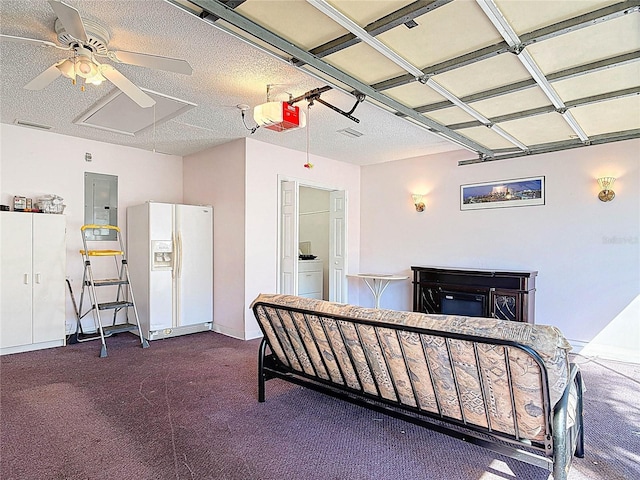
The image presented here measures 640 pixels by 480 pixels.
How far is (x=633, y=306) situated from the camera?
425 cm

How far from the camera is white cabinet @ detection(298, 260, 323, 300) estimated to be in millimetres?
6750

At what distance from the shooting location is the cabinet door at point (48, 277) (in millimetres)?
4480

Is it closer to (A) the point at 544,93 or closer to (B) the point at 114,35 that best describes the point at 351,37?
(B) the point at 114,35

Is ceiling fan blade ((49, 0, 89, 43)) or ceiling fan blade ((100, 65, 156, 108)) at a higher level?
ceiling fan blade ((49, 0, 89, 43))

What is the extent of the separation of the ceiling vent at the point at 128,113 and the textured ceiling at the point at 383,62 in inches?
4.1

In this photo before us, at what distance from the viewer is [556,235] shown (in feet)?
15.6

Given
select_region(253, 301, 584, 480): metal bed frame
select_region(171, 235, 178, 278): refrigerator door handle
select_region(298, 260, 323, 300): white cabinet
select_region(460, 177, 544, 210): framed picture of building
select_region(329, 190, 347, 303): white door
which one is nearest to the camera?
select_region(253, 301, 584, 480): metal bed frame

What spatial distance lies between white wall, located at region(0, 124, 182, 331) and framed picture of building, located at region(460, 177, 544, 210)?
4486 mm

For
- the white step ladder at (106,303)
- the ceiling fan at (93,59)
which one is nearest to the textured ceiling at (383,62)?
the ceiling fan at (93,59)

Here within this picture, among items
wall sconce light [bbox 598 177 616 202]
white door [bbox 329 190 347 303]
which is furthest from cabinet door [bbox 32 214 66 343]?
wall sconce light [bbox 598 177 616 202]

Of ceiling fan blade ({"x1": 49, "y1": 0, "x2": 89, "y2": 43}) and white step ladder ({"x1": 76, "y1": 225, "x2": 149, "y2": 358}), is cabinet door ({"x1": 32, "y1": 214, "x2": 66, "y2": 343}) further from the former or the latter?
ceiling fan blade ({"x1": 49, "y1": 0, "x2": 89, "y2": 43})

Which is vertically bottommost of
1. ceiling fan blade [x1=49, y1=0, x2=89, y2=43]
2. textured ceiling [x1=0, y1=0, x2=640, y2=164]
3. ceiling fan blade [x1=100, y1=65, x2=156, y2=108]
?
ceiling fan blade [x1=100, y1=65, x2=156, y2=108]

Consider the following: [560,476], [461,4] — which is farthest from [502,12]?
[560,476]

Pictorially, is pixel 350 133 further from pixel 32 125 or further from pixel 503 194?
pixel 32 125
